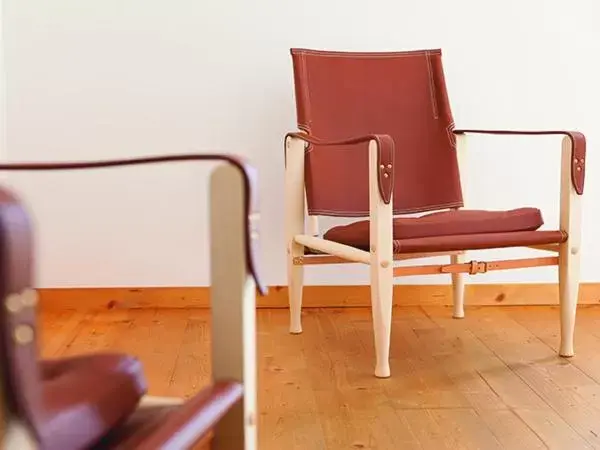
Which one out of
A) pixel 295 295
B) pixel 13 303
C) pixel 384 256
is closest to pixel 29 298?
pixel 13 303

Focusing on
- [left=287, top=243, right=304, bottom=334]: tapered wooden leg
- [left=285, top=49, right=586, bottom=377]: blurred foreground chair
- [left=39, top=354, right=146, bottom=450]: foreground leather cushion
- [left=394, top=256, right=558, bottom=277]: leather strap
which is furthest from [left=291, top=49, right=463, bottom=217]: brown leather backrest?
[left=39, top=354, right=146, bottom=450]: foreground leather cushion

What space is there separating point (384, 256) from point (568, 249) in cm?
55

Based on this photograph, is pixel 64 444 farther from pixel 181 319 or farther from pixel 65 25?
pixel 65 25

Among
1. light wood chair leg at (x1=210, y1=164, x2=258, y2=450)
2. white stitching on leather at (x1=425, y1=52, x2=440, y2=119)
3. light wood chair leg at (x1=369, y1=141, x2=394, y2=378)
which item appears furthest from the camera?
white stitching on leather at (x1=425, y1=52, x2=440, y2=119)

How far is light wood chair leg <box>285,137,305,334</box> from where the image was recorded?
2.33 m

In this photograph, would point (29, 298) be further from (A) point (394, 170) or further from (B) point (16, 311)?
(A) point (394, 170)

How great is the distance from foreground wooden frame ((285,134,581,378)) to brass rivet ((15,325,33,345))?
1.37 meters

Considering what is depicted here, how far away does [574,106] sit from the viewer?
273cm

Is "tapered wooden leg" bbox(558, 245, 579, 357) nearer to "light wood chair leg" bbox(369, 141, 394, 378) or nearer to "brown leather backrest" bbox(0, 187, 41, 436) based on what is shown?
"light wood chair leg" bbox(369, 141, 394, 378)

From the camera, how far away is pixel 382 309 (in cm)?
190

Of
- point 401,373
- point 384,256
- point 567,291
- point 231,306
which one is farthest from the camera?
point 567,291

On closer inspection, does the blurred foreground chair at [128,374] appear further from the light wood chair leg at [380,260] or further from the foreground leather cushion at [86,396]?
the light wood chair leg at [380,260]

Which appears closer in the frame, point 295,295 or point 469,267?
point 469,267

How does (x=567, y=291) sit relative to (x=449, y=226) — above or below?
below
